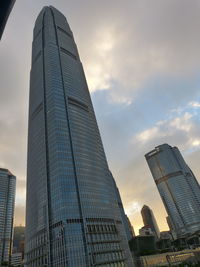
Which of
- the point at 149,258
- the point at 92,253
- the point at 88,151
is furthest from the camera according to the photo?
the point at 149,258

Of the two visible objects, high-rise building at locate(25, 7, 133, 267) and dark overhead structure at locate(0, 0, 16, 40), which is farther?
high-rise building at locate(25, 7, 133, 267)

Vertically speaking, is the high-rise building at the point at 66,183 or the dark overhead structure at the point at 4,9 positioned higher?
the high-rise building at the point at 66,183

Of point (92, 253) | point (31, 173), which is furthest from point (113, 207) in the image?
point (31, 173)

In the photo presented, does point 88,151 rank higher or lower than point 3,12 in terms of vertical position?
higher

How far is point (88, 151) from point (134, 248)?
344 ft

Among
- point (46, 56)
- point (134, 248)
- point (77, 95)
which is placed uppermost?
point (46, 56)

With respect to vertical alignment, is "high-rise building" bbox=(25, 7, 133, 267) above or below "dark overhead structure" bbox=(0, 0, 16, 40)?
above

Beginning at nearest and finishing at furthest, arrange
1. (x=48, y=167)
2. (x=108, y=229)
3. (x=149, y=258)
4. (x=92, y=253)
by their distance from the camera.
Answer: (x=92, y=253) < (x=108, y=229) < (x=48, y=167) < (x=149, y=258)

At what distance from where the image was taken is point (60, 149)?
424 feet

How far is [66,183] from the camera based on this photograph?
390 feet

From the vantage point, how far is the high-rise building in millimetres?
107350

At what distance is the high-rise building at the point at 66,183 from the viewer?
10735cm

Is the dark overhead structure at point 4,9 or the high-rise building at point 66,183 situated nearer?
the dark overhead structure at point 4,9

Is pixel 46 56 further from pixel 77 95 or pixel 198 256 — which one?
pixel 198 256
